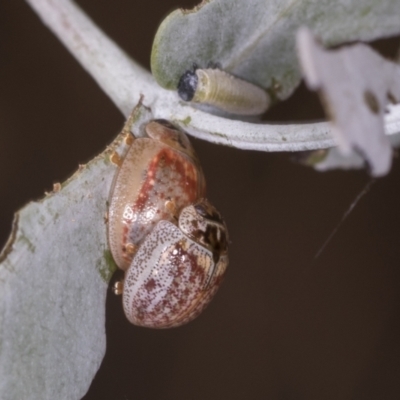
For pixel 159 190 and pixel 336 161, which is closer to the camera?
pixel 159 190

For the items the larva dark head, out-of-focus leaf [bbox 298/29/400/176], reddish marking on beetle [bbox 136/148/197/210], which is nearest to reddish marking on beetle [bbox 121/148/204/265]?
reddish marking on beetle [bbox 136/148/197/210]

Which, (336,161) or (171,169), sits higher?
(336,161)

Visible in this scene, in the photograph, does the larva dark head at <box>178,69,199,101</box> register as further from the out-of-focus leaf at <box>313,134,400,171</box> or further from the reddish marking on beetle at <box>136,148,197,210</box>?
the out-of-focus leaf at <box>313,134,400,171</box>

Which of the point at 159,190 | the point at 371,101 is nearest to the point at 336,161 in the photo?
the point at 159,190

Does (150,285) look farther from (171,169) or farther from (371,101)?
(371,101)

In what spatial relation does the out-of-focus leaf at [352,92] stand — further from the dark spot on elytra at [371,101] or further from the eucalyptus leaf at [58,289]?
the eucalyptus leaf at [58,289]

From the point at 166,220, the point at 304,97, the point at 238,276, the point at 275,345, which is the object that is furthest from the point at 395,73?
the point at 275,345

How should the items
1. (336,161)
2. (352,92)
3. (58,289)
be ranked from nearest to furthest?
(352,92) → (58,289) → (336,161)
